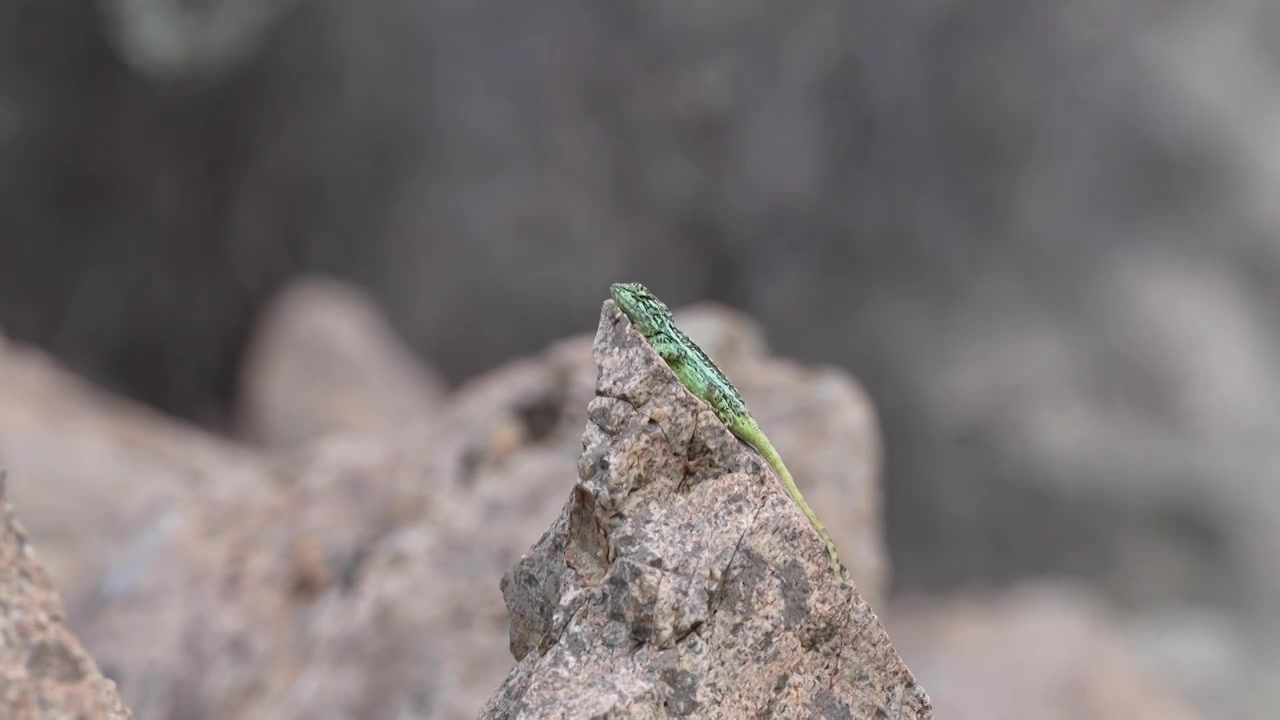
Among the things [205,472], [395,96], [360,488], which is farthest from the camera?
[395,96]

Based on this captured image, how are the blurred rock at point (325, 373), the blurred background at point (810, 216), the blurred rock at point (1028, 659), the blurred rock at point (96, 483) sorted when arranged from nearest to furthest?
1. the blurred rock at point (96, 483)
2. the blurred rock at point (1028, 659)
3. the blurred background at point (810, 216)
4. the blurred rock at point (325, 373)

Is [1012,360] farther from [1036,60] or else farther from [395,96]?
[395,96]

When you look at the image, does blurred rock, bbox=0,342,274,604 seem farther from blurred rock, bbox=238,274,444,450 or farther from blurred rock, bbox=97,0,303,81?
blurred rock, bbox=97,0,303,81

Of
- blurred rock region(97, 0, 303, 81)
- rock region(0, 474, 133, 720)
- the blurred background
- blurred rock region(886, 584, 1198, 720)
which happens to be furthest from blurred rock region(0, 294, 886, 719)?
blurred rock region(97, 0, 303, 81)

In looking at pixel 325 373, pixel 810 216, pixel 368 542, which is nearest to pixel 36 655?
pixel 368 542

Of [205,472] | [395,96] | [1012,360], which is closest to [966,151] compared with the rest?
[1012,360]

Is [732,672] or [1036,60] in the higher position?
[1036,60]

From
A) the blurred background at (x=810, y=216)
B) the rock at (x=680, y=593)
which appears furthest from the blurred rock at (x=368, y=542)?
the blurred background at (x=810, y=216)

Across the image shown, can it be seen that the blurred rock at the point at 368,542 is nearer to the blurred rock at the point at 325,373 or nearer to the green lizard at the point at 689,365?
the green lizard at the point at 689,365
